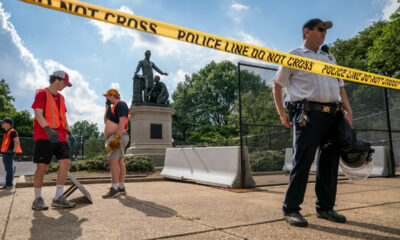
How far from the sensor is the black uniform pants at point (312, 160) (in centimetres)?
276

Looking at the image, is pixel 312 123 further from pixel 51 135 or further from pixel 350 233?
pixel 51 135

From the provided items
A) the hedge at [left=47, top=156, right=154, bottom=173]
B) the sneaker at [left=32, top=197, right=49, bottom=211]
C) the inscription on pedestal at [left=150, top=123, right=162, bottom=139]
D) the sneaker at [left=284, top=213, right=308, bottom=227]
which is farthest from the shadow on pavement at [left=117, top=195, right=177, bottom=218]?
the inscription on pedestal at [left=150, top=123, right=162, bottom=139]

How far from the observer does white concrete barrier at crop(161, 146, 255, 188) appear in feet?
18.4

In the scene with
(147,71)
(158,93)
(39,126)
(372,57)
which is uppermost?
(372,57)

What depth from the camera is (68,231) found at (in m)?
2.52

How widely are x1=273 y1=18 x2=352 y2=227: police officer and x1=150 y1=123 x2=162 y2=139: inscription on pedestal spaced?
38.5ft

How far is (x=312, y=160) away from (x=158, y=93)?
13.5 meters

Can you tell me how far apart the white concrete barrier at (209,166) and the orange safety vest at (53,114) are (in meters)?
3.15

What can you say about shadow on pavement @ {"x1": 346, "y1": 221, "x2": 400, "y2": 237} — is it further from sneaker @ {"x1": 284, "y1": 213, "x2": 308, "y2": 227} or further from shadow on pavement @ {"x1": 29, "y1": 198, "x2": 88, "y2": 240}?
shadow on pavement @ {"x1": 29, "y1": 198, "x2": 88, "y2": 240}

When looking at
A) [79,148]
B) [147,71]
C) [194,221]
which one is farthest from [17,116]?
[194,221]

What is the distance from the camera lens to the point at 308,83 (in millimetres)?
2926

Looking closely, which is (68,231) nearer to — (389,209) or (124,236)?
(124,236)

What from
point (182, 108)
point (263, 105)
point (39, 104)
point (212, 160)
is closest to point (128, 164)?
point (212, 160)

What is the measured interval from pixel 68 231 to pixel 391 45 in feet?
81.0
